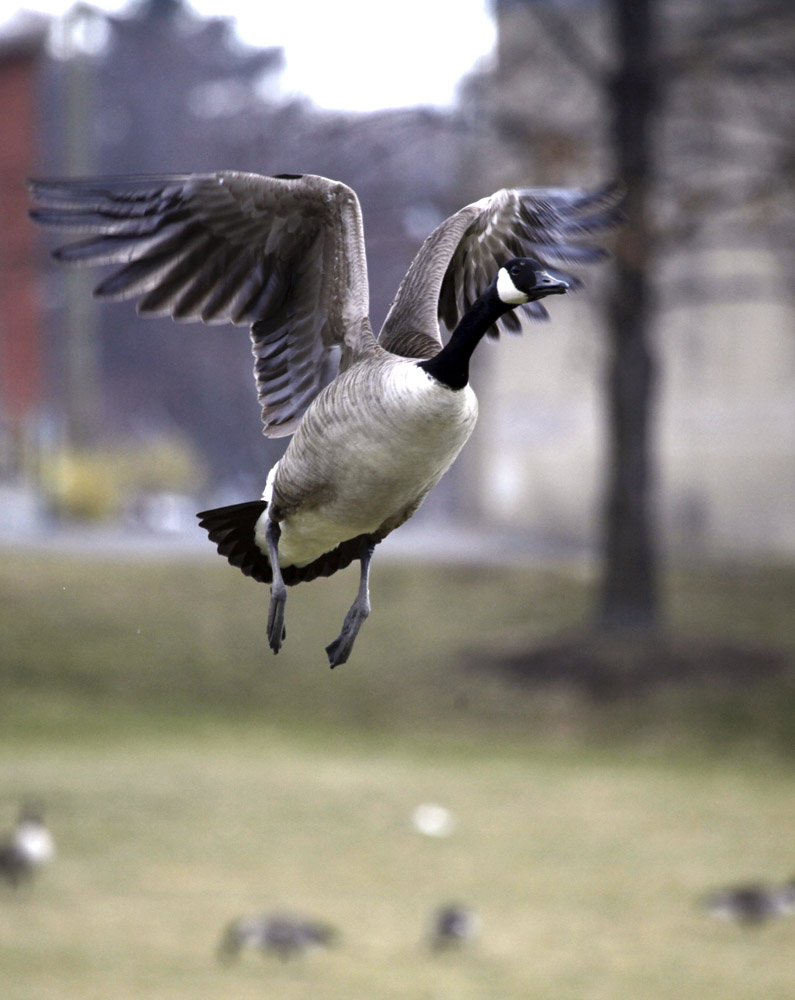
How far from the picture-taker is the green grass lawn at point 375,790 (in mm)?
11711

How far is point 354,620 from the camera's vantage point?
203cm

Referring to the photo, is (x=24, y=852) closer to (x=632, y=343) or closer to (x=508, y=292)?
(x=632, y=343)

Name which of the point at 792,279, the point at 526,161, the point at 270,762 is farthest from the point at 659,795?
the point at 526,161

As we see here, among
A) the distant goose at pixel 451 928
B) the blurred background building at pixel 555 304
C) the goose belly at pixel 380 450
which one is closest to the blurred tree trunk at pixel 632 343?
the blurred background building at pixel 555 304

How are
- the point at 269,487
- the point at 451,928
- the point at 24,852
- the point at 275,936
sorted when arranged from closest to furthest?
1. the point at 269,487
2. the point at 451,928
3. the point at 275,936
4. the point at 24,852

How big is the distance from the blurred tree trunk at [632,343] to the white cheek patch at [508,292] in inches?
428

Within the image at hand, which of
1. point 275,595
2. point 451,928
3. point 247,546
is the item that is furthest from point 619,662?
point 275,595

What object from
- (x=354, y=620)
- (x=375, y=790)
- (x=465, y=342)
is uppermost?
(x=465, y=342)

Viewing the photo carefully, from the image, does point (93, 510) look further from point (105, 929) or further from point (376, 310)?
point (105, 929)

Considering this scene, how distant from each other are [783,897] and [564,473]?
20.1 feet

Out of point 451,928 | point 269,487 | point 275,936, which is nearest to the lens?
point 269,487

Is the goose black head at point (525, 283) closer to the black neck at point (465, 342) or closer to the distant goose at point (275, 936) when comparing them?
the black neck at point (465, 342)

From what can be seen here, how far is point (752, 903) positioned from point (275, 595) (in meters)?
Result: 10.5

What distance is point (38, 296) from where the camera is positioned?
16.8 meters
